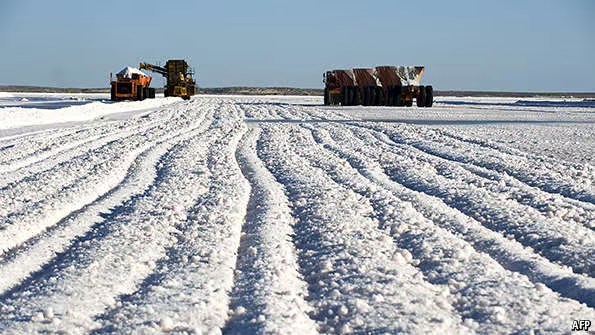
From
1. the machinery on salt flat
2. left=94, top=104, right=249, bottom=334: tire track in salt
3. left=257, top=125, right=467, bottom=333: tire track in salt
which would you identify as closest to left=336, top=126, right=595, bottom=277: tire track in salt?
left=257, top=125, right=467, bottom=333: tire track in salt

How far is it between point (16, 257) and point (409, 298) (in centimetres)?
248

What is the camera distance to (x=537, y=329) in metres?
3.63

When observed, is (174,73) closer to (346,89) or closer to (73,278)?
(346,89)

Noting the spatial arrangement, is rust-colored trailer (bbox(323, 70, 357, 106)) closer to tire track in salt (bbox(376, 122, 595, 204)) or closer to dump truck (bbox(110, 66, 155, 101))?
dump truck (bbox(110, 66, 155, 101))

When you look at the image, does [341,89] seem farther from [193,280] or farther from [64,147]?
[193,280]

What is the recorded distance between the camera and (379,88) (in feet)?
144

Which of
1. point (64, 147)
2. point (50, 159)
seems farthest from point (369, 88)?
point (50, 159)

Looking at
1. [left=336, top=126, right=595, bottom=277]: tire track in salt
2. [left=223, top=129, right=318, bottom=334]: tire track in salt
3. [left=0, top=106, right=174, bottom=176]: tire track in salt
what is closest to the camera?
[left=223, top=129, right=318, bottom=334]: tire track in salt

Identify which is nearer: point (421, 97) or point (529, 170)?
point (529, 170)

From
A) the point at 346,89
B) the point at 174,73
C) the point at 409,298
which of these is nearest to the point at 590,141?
the point at 409,298

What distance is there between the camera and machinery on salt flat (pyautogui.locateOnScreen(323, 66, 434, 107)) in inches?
1663

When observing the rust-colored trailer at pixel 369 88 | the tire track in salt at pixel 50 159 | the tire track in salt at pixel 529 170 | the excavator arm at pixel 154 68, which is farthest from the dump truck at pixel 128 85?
the tire track in salt at pixel 529 170

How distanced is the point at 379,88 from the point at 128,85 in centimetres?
1435

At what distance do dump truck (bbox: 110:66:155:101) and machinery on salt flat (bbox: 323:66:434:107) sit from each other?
10849 millimetres
